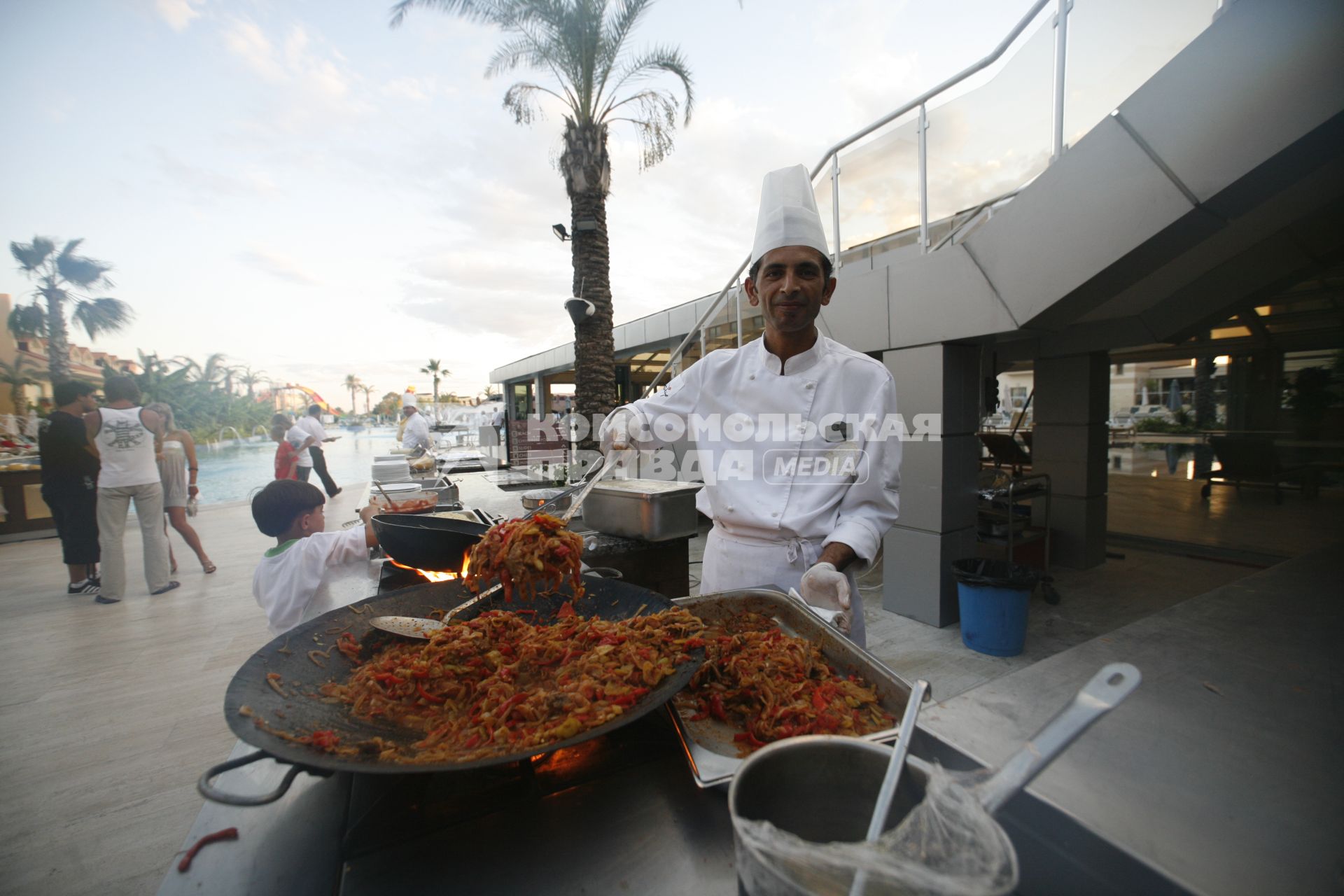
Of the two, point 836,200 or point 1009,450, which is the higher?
point 836,200

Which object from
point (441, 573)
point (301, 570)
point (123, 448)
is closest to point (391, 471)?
point (123, 448)

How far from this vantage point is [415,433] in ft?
39.1

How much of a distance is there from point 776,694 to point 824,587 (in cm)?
58

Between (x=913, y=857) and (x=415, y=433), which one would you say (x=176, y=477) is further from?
(x=913, y=857)

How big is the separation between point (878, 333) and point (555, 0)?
6.43 meters

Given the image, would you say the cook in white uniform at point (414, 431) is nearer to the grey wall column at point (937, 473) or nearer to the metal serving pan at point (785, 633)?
the grey wall column at point (937, 473)

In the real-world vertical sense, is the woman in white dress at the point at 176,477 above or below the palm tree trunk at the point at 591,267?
below

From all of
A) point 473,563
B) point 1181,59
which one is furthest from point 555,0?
point 473,563

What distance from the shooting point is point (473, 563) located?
5.76 ft

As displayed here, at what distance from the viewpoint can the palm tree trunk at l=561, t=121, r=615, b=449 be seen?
7.35 m

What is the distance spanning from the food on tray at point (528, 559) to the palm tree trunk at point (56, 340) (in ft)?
24.3

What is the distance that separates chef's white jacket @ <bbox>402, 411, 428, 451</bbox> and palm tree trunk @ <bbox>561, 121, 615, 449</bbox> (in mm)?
6053

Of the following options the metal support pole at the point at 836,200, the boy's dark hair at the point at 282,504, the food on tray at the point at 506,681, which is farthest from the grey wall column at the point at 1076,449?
the boy's dark hair at the point at 282,504

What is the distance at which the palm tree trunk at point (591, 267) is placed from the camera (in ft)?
24.1
